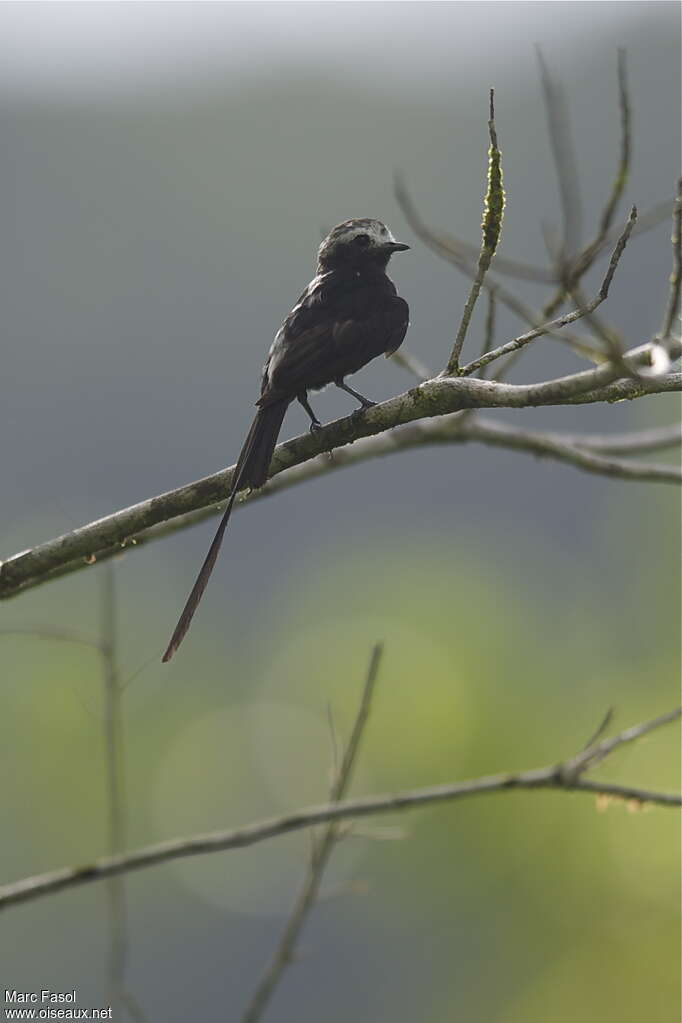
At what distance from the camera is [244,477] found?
179 inches

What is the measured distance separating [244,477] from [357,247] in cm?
280

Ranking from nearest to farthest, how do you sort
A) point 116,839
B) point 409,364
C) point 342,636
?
1. point 116,839
2. point 409,364
3. point 342,636

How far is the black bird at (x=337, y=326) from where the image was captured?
224 inches

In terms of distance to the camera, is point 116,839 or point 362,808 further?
point 116,839

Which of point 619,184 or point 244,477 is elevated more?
point 244,477

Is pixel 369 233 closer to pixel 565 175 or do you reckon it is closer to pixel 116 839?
pixel 565 175

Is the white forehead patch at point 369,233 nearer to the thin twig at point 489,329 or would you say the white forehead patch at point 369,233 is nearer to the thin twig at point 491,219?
the thin twig at point 489,329

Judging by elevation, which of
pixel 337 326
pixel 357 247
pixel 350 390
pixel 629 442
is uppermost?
pixel 357 247

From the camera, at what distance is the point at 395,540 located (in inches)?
2410

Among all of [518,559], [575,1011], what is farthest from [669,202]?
[518,559]

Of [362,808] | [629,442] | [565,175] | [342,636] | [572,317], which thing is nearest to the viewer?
[565,175]

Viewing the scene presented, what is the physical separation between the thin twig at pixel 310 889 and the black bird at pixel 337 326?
1.31 meters

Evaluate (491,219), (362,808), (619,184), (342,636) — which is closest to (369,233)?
(491,219)

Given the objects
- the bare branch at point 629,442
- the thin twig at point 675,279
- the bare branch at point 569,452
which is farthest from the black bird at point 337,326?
the thin twig at point 675,279
